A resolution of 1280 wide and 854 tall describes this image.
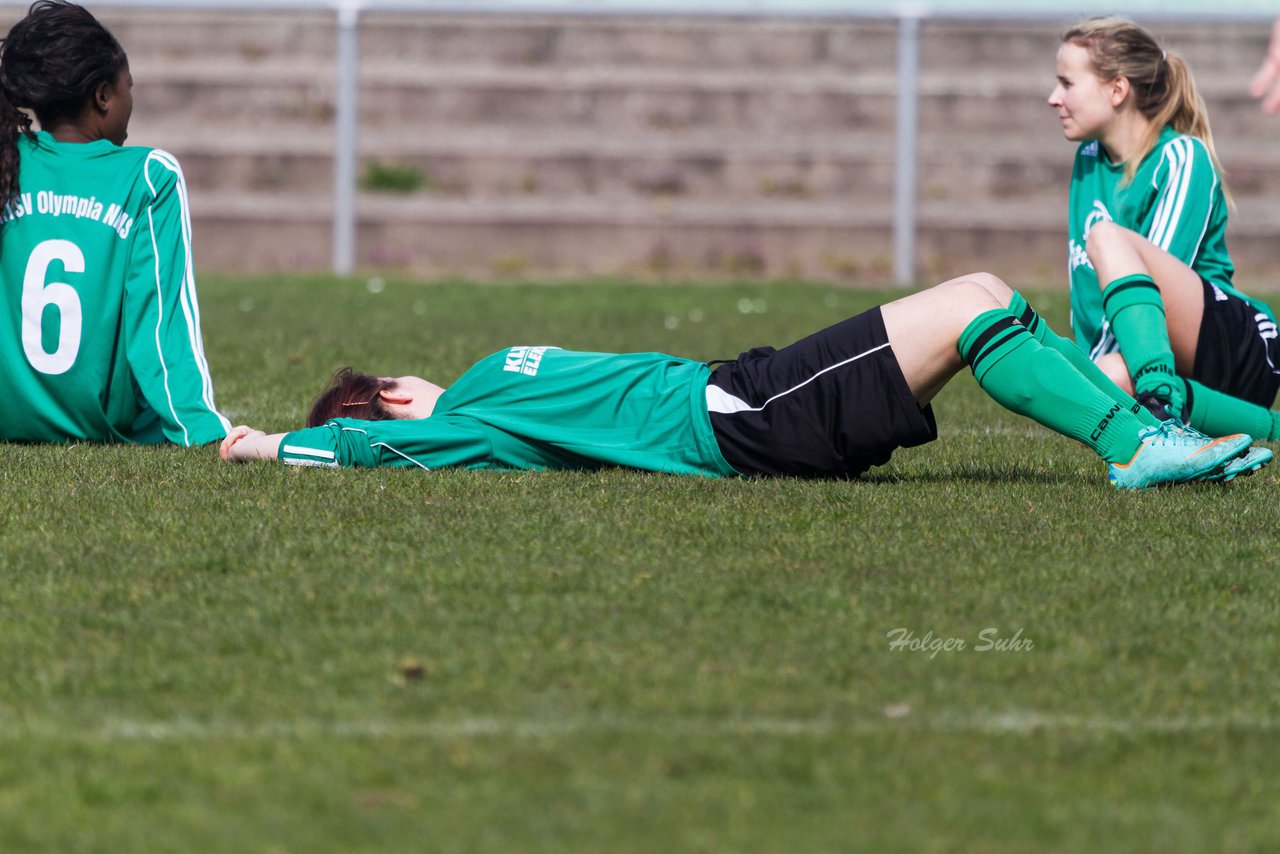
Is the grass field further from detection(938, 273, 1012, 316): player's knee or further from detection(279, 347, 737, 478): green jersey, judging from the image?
detection(938, 273, 1012, 316): player's knee

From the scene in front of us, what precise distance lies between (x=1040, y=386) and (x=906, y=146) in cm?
1064

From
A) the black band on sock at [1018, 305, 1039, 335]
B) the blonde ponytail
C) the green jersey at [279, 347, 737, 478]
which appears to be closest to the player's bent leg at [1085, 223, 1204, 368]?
the blonde ponytail

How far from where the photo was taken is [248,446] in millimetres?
5109

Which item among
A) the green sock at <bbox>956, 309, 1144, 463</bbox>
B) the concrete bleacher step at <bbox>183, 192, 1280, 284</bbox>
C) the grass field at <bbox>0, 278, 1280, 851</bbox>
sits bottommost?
the concrete bleacher step at <bbox>183, 192, 1280, 284</bbox>

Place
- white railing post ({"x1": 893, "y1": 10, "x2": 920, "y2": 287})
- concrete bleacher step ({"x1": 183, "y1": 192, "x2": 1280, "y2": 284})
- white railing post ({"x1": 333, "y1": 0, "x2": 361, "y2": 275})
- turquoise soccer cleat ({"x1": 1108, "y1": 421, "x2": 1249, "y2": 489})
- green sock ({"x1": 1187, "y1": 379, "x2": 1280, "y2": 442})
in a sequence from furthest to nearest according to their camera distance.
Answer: concrete bleacher step ({"x1": 183, "y1": 192, "x2": 1280, "y2": 284})
white railing post ({"x1": 333, "y1": 0, "x2": 361, "y2": 275})
white railing post ({"x1": 893, "y1": 10, "x2": 920, "y2": 287})
green sock ({"x1": 1187, "y1": 379, "x2": 1280, "y2": 442})
turquoise soccer cleat ({"x1": 1108, "y1": 421, "x2": 1249, "y2": 489})

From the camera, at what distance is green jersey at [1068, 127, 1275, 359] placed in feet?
20.1

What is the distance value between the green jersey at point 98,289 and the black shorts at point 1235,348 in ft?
10.9

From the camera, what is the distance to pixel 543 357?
499 centimetres

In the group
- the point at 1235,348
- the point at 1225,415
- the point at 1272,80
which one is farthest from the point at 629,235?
the point at 1225,415

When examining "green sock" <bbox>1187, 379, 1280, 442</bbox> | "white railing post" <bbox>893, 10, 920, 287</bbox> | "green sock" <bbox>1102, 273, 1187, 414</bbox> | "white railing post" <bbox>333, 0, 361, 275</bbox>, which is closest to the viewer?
"green sock" <bbox>1102, 273, 1187, 414</bbox>

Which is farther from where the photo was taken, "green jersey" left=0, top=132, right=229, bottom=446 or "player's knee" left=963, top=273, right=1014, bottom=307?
"green jersey" left=0, top=132, right=229, bottom=446

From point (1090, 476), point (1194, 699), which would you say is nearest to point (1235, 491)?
point (1090, 476)

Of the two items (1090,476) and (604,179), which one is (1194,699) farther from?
(604,179)

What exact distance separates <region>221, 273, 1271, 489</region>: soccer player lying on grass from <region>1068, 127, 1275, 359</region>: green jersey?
1.34 meters
